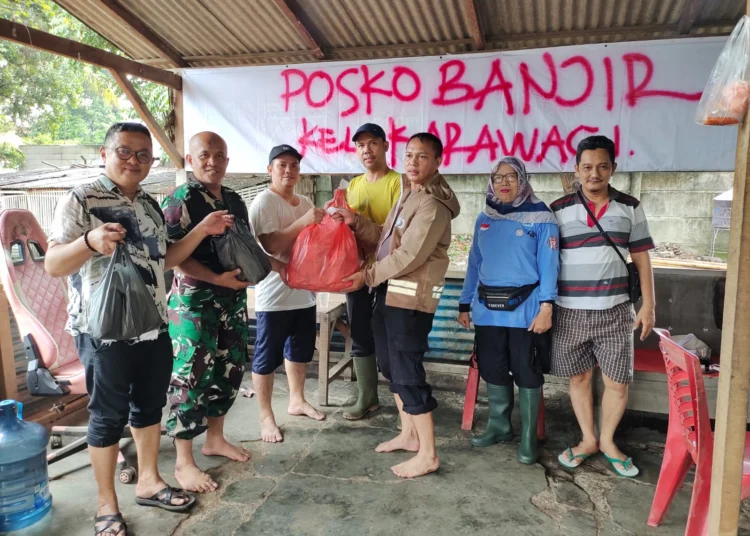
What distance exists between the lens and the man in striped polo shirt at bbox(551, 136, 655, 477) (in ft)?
8.86

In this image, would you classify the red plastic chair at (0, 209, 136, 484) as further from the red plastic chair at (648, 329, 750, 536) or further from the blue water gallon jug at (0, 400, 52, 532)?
the red plastic chair at (648, 329, 750, 536)

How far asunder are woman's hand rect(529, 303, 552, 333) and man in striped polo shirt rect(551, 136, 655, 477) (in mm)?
111

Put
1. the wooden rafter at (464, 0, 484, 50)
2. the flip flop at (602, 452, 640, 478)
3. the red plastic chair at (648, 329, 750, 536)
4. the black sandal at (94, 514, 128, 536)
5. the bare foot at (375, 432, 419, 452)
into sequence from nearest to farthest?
the red plastic chair at (648, 329, 750, 536) → the black sandal at (94, 514, 128, 536) → the flip flop at (602, 452, 640, 478) → the bare foot at (375, 432, 419, 452) → the wooden rafter at (464, 0, 484, 50)

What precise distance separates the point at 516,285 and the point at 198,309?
1.69 m

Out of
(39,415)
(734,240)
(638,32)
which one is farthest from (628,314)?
(39,415)

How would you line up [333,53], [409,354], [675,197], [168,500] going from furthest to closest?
[675,197], [333,53], [409,354], [168,500]

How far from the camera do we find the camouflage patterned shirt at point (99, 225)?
2031 millimetres

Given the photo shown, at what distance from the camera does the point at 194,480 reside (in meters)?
2.67

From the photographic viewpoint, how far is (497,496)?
2.63 m

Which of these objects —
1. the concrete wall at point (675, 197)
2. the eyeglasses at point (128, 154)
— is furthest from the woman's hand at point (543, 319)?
the concrete wall at point (675, 197)

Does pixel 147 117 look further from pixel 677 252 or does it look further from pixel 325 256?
pixel 677 252

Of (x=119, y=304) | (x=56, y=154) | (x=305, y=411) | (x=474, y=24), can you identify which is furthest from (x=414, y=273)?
(x=56, y=154)

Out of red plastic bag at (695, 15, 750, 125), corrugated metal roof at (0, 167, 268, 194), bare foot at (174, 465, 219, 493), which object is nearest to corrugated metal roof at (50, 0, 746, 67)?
red plastic bag at (695, 15, 750, 125)

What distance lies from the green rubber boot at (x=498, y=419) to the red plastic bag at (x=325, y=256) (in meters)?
1.20
